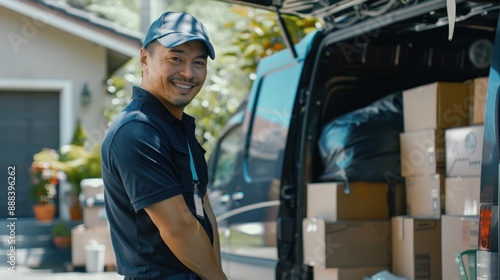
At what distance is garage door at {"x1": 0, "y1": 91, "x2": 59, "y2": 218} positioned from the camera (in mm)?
13055

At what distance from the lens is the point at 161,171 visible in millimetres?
2512

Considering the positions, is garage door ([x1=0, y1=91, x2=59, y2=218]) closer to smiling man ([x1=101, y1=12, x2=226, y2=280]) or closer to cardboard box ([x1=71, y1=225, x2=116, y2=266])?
cardboard box ([x1=71, y1=225, x2=116, y2=266])

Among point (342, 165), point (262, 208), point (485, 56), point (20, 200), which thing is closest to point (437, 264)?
point (342, 165)

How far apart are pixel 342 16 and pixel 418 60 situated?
2.28 ft

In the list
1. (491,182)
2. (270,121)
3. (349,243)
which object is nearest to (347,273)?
(349,243)

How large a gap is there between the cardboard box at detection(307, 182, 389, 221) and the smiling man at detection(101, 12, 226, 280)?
1.81 metres

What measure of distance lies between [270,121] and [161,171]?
110 inches

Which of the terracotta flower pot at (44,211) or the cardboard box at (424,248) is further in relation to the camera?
the terracotta flower pot at (44,211)

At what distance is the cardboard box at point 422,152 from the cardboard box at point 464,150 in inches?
2.0

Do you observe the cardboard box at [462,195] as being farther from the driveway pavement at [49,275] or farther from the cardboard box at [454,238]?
the driveway pavement at [49,275]

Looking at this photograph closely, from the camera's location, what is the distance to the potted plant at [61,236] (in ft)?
38.0

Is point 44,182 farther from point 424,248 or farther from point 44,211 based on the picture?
point 424,248

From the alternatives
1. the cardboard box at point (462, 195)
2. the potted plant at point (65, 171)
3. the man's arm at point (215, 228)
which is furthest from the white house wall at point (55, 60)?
the man's arm at point (215, 228)

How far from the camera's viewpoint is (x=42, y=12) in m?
13.3
